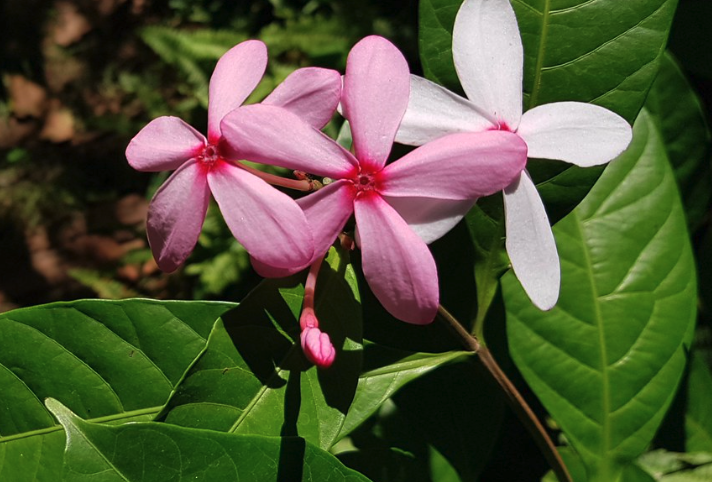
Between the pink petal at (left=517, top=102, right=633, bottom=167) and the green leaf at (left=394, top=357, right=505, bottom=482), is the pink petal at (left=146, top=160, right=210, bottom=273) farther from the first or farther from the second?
the green leaf at (left=394, top=357, right=505, bottom=482)

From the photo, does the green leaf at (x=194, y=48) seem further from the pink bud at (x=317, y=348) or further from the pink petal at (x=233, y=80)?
the pink bud at (x=317, y=348)

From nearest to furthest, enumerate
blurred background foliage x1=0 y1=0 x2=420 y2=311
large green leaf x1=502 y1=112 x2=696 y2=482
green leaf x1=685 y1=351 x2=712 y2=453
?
1. large green leaf x1=502 y1=112 x2=696 y2=482
2. green leaf x1=685 y1=351 x2=712 y2=453
3. blurred background foliage x1=0 y1=0 x2=420 y2=311

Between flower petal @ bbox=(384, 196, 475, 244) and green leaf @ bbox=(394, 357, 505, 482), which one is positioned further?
green leaf @ bbox=(394, 357, 505, 482)

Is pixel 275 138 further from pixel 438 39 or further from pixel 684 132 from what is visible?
pixel 684 132

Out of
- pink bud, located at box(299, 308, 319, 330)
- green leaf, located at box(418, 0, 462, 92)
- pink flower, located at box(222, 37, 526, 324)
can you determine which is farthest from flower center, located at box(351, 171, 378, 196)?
green leaf, located at box(418, 0, 462, 92)

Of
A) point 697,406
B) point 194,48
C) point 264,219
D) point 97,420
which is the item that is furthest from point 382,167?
point 194,48

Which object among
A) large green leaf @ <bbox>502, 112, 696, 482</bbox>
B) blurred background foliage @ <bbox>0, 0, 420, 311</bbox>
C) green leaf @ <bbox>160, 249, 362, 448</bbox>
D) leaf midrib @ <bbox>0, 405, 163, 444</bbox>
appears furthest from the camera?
blurred background foliage @ <bbox>0, 0, 420, 311</bbox>

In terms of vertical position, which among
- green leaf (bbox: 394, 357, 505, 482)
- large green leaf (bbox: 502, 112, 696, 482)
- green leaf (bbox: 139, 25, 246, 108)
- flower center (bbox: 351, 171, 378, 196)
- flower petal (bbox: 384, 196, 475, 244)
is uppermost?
Result: flower center (bbox: 351, 171, 378, 196)
